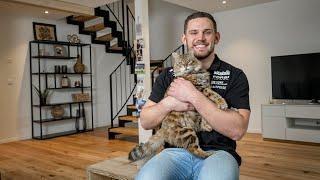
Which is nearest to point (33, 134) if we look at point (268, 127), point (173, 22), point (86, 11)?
point (86, 11)

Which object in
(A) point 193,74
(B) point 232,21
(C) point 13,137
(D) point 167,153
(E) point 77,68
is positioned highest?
(B) point 232,21

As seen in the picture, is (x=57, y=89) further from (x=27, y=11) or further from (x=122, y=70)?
(x=122, y=70)

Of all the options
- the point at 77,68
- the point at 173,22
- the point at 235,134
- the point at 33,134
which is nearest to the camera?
the point at 235,134

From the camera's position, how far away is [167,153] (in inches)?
56.1

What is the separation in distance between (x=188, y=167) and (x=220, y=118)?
29 centimetres

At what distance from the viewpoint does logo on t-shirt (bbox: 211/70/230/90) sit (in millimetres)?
1561

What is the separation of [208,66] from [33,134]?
493cm

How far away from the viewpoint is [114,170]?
1.88 metres

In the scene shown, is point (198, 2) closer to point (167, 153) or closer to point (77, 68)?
point (77, 68)

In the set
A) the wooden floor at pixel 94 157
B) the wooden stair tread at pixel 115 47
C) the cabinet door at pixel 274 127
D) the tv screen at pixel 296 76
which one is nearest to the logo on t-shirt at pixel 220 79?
the wooden floor at pixel 94 157

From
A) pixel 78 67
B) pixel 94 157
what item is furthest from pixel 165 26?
pixel 94 157

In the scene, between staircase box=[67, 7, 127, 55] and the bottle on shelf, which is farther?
staircase box=[67, 7, 127, 55]

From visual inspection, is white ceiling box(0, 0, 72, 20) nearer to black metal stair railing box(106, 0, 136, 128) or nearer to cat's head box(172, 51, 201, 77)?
black metal stair railing box(106, 0, 136, 128)

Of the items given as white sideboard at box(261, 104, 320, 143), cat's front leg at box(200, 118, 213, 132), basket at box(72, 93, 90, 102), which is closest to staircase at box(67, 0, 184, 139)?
basket at box(72, 93, 90, 102)
